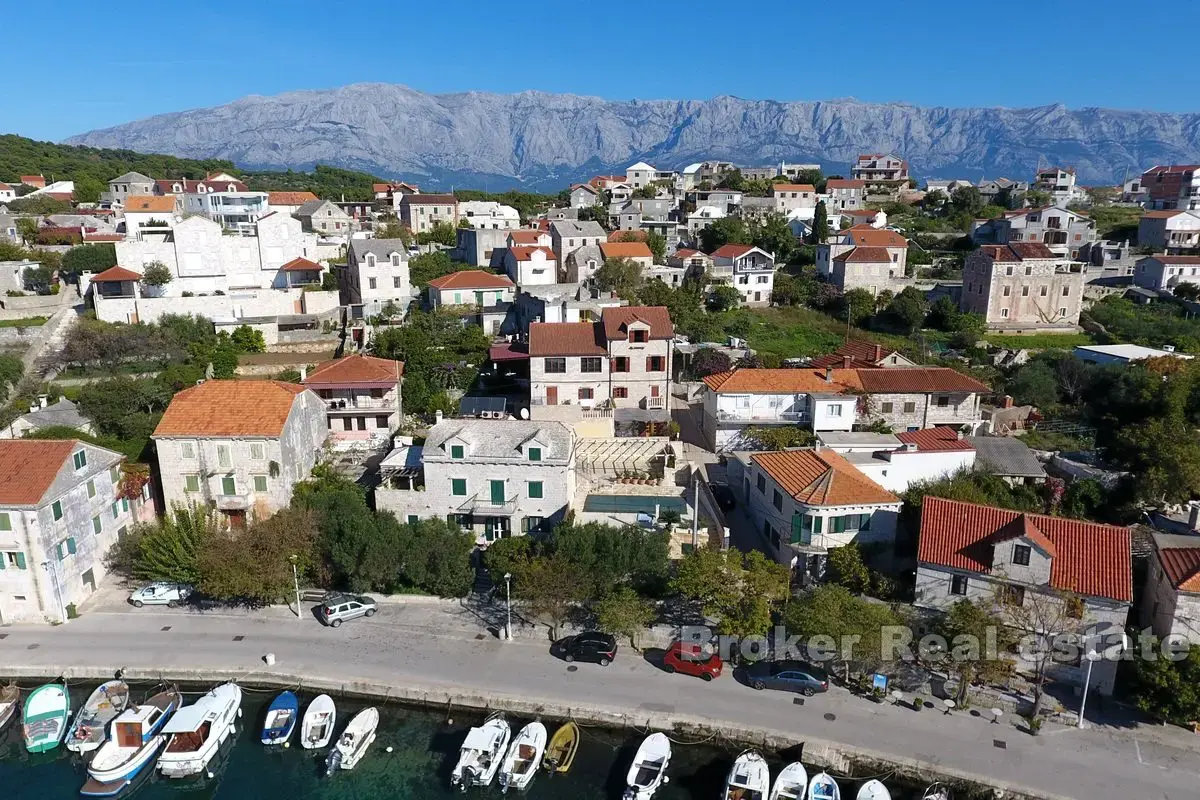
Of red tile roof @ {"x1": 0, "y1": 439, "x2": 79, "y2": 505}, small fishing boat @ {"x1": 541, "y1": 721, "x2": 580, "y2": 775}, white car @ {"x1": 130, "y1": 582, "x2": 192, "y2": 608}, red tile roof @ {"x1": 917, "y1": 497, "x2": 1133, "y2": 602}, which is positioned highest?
red tile roof @ {"x1": 0, "y1": 439, "x2": 79, "y2": 505}

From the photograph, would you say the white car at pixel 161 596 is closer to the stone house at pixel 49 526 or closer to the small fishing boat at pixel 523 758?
the stone house at pixel 49 526

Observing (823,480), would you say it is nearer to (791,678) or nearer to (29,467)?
(791,678)

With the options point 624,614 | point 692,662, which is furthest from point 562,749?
point 692,662

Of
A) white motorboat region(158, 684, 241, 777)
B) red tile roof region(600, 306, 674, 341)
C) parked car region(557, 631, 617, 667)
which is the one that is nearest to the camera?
white motorboat region(158, 684, 241, 777)

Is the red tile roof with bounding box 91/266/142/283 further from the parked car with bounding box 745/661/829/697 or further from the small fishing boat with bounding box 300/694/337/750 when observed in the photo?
the parked car with bounding box 745/661/829/697

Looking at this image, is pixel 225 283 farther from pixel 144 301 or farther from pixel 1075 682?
pixel 1075 682

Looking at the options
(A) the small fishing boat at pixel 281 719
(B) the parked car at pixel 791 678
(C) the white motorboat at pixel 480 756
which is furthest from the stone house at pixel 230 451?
(B) the parked car at pixel 791 678

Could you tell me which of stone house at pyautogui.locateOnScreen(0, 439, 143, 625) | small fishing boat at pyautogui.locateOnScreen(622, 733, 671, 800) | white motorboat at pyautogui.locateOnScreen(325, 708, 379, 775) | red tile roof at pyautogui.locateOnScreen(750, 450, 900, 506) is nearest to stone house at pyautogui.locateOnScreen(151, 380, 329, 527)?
stone house at pyautogui.locateOnScreen(0, 439, 143, 625)

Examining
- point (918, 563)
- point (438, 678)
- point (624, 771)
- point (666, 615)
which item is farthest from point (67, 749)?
point (918, 563)
